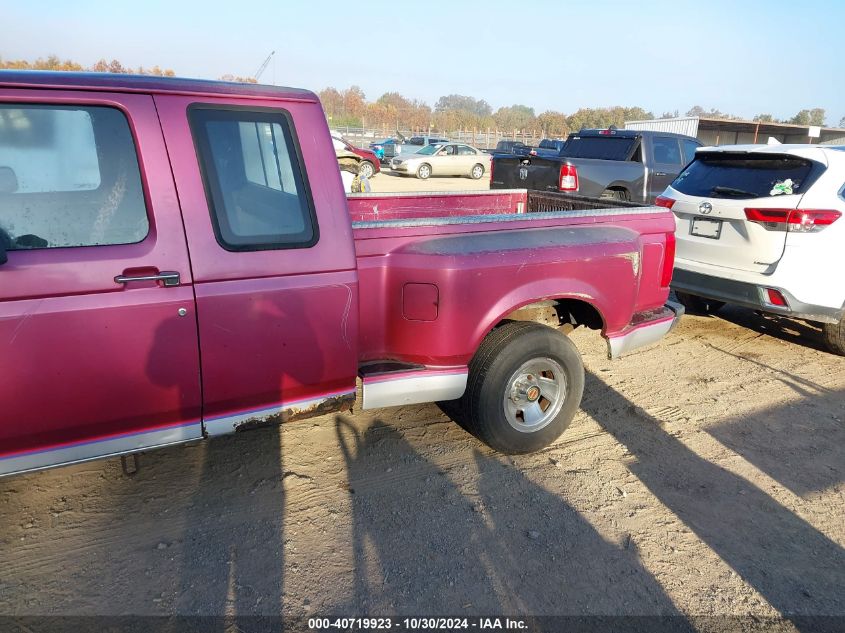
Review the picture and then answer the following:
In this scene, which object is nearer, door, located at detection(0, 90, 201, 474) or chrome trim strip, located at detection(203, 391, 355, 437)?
door, located at detection(0, 90, 201, 474)

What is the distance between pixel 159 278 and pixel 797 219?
191 inches

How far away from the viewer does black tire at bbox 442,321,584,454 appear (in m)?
3.38

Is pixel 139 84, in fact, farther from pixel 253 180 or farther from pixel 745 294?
pixel 745 294

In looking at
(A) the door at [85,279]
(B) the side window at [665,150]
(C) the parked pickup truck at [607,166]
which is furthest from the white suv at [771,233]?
(B) the side window at [665,150]

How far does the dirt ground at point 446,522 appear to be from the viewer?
2.59 meters

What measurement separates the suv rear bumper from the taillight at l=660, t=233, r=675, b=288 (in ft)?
4.98

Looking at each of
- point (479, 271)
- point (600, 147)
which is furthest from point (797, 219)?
point (600, 147)

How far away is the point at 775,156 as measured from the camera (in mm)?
5246

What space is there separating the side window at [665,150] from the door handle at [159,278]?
9.80 meters

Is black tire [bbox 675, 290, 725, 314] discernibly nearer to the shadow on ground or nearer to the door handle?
the shadow on ground

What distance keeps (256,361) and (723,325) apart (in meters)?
5.39

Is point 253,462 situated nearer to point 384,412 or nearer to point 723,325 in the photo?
point 384,412

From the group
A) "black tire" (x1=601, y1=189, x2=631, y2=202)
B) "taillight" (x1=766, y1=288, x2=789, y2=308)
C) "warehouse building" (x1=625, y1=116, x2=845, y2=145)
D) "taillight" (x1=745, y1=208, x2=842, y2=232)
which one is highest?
"warehouse building" (x1=625, y1=116, x2=845, y2=145)

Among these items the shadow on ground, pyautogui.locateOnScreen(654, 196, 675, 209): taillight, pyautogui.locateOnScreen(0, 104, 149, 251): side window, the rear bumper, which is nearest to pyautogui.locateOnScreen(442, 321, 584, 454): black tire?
the rear bumper
